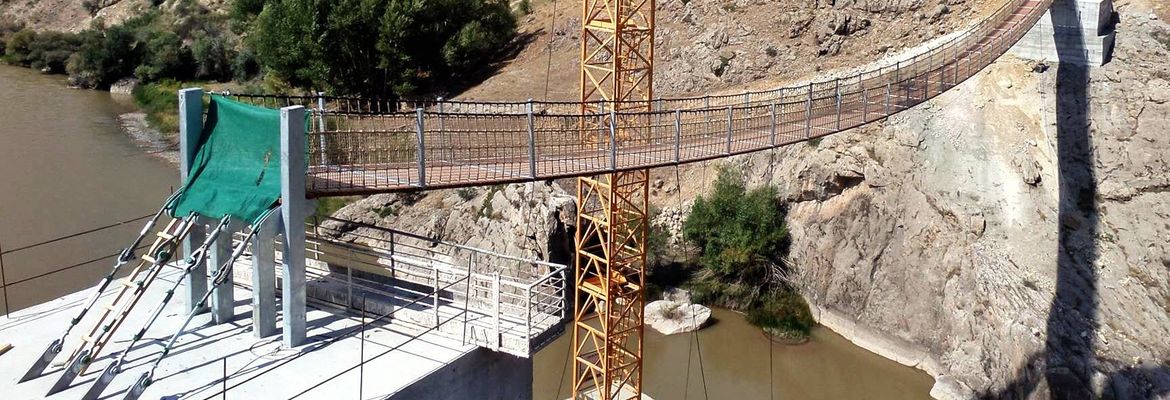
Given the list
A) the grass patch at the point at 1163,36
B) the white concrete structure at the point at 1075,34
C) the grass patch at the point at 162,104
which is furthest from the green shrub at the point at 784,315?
the grass patch at the point at 162,104

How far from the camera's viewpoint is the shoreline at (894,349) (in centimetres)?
1625

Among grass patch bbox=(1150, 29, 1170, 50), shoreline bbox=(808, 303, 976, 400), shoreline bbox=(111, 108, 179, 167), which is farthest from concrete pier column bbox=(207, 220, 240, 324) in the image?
shoreline bbox=(111, 108, 179, 167)

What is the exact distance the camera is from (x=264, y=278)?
308 inches

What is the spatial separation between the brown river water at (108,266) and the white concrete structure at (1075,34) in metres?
5.94

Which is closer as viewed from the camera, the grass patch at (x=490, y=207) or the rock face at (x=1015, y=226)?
the rock face at (x=1015, y=226)

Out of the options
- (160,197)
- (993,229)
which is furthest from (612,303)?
(160,197)

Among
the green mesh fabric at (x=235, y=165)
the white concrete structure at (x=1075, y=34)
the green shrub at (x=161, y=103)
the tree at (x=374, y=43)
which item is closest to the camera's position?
the green mesh fabric at (x=235, y=165)

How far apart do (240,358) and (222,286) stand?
2.78 feet

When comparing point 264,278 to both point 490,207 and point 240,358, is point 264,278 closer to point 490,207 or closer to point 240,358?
point 240,358

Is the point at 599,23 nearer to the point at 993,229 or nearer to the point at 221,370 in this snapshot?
the point at 993,229

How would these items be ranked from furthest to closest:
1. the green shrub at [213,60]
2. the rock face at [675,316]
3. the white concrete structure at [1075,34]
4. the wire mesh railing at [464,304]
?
1. the green shrub at [213,60]
2. the rock face at [675,316]
3. the white concrete structure at [1075,34]
4. the wire mesh railing at [464,304]

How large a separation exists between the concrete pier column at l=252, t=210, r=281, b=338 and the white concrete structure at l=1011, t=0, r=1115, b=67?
1420 cm

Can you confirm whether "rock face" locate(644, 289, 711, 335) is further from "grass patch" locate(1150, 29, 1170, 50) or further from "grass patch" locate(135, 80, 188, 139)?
"grass patch" locate(135, 80, 188, 139)

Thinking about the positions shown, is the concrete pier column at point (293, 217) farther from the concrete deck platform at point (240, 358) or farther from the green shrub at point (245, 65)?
the green shrub at point (245, 65)
